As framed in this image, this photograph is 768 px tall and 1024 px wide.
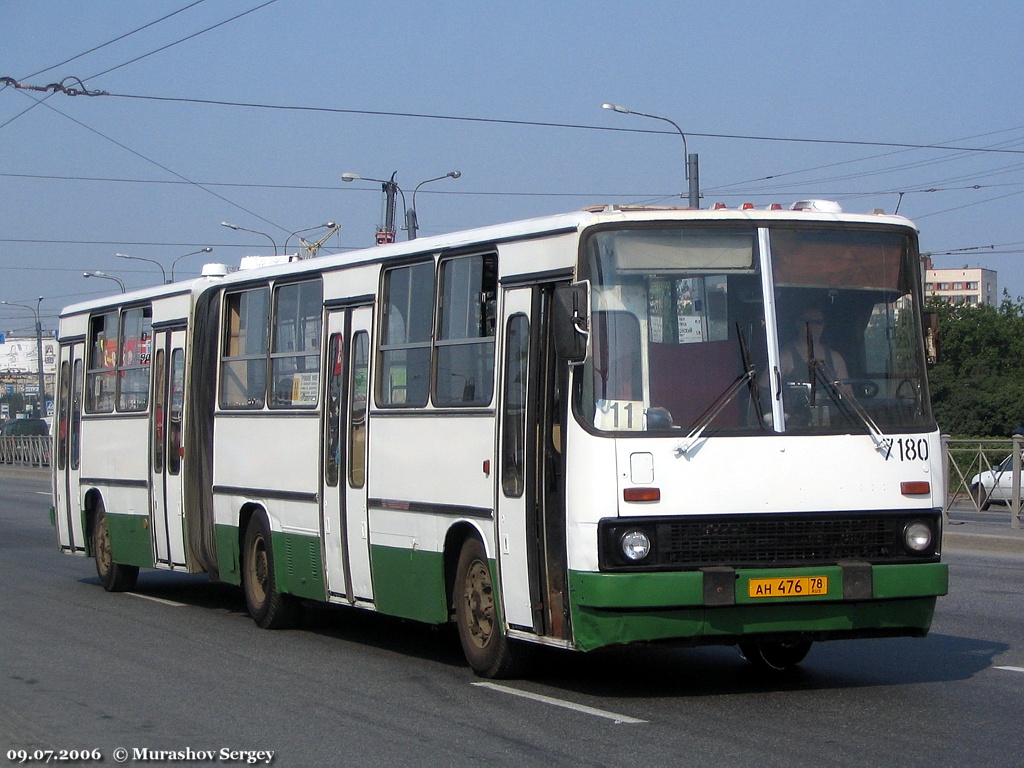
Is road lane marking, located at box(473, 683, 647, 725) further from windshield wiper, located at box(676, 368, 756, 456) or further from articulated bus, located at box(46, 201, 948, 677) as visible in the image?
windshield wiper, located at box(676, 368, 756, 456)

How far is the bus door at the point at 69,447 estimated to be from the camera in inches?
696

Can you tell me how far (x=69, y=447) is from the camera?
705 inches

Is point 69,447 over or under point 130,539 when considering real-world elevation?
over

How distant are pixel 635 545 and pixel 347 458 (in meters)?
3.83

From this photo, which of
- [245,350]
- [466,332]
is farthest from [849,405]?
[245,350]

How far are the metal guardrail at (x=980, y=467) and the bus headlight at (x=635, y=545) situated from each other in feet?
46.7

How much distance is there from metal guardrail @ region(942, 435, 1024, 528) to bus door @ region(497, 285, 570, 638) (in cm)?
1358

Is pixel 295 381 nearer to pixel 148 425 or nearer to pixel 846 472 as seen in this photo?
pixel 148 425

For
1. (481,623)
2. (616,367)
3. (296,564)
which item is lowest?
(481,623)

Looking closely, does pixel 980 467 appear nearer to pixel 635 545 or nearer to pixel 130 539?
pixel 130 539

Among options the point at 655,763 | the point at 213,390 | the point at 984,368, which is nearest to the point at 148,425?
the point at 213,390

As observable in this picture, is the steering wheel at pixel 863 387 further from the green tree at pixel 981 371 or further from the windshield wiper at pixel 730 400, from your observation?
the green tree at pixel 981 371

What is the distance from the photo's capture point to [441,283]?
35.4 ft

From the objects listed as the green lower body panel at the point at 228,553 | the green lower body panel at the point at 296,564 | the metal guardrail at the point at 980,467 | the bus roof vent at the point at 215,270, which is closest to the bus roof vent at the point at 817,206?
the green lower body panel at the point at 296,564
